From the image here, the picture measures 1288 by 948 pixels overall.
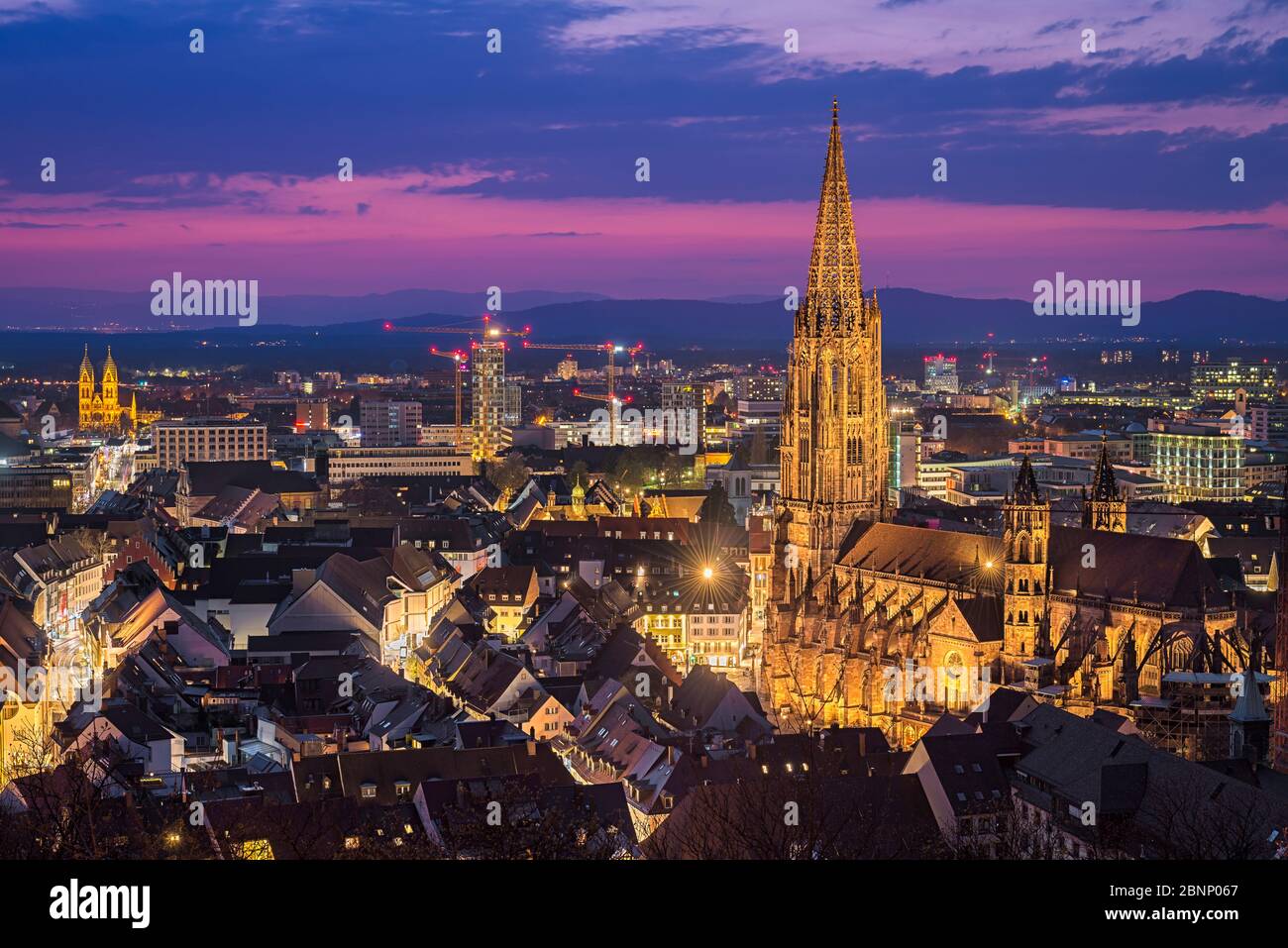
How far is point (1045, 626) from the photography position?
49938 millimetres

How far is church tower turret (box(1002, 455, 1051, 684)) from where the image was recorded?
164 ft

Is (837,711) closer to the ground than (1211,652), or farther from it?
closer to the ground

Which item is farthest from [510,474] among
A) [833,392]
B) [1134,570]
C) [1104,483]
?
[1134,570]

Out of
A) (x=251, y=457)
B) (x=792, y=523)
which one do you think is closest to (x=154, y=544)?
(x=792, y=523)

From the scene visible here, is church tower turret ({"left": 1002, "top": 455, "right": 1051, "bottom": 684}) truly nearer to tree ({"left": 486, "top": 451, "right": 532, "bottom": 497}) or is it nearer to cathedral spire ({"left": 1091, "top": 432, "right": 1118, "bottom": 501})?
cathedral spire ({"left": 1091, "top": 432, "right": 1118, "bottom": 501})

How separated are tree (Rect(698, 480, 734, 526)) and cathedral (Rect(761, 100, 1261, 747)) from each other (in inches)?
1315

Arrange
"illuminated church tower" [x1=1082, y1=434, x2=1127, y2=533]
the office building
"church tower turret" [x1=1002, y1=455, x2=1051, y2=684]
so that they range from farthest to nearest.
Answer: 1. the office building
2. "illuminated church tower" [x1=1082, y1=434, x2=1127, y2=533]
3. "church tower turret" [x1=1002, y1=455, x2=1051, y2=684]

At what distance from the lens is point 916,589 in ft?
189

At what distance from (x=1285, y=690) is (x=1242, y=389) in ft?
446

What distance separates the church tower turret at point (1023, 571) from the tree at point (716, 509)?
47.3 m

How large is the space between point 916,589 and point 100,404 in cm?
13871

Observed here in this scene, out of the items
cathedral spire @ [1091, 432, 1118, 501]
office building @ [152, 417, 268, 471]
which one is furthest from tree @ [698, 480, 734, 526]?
office building @ [152, 417, 268, 471]

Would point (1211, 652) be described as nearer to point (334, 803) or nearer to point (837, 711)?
point (837, 711)
